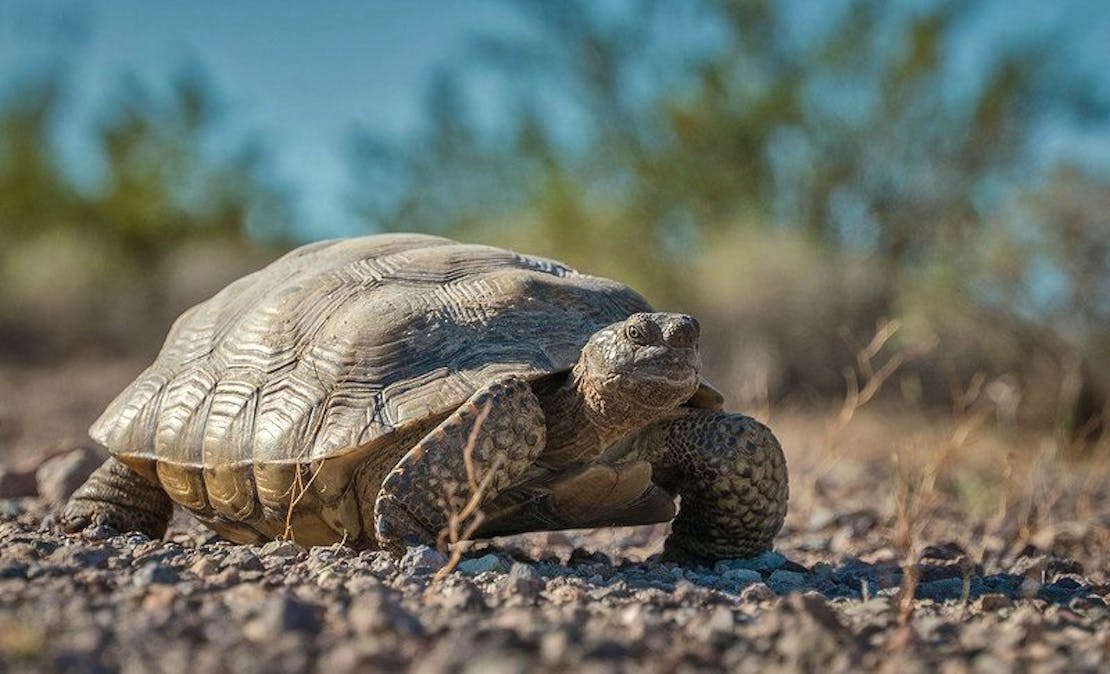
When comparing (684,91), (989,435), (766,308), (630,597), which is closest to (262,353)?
(630,597)

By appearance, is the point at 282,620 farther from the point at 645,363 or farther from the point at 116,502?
the point at 116,502

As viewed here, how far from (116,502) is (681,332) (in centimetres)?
215

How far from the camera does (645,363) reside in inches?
143

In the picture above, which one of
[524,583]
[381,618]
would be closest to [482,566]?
[524,583]

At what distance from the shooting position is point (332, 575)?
302 centimetres

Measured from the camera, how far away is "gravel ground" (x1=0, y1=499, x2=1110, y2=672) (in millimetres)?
2178

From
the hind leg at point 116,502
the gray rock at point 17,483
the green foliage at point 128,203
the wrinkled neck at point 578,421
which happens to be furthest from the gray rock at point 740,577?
the green foliage at point 128,203

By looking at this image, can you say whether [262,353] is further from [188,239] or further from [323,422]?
[188,239]

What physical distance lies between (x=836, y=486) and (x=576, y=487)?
3.65 m

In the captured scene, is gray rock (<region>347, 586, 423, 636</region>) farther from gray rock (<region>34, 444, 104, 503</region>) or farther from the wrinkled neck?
gray rock (<region>34, 444, 104, 503</region>)

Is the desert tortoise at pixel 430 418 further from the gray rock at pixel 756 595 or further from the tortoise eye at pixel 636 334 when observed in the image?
the gray rock at pixel 756 595

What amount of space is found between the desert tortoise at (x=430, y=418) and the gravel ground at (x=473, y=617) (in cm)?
24

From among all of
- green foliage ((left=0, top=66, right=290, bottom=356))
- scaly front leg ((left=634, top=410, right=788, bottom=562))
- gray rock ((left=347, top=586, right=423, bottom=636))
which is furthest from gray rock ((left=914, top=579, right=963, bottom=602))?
green foliage ((left=0, top=66, right=290, bottom=356))

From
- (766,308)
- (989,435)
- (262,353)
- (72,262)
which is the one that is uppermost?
(72,262)
